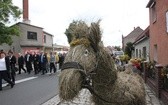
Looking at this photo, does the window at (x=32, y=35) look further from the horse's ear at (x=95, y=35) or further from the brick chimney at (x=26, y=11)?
the horse's ear at (x=95, y=35)

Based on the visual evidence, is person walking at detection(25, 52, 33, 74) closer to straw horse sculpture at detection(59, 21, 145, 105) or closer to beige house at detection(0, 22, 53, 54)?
straw horse sculpture at detection(59, 21, 145, 105)

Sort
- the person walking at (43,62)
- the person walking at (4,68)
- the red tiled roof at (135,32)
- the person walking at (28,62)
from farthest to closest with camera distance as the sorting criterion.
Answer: the red tiled roof at (135,32), the person walking at (28,62), the person walking at (43,62), the person walking at (4,68)

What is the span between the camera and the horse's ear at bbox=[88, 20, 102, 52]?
14.5ft

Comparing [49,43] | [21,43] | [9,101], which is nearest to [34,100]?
[9,101]

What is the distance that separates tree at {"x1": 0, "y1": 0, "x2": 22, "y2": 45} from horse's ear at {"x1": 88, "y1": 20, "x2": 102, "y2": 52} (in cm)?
3225

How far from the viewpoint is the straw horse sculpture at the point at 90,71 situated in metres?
4.09

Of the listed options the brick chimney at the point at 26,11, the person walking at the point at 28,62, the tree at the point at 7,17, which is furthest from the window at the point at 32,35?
the person walking at the point at 28,62

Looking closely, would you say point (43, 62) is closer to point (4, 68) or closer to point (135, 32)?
point (4, 68)

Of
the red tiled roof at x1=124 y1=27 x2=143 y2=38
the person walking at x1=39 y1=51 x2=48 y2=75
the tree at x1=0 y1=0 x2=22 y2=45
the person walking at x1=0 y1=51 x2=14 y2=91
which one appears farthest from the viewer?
the red tiled roof at x1=124 y1=27 x2=143 y2=38

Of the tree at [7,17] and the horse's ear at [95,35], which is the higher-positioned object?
the tree at [7,17]

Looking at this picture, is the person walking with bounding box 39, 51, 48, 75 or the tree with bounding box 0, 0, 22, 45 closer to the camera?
the person walking with bounding box 39, 51, 48, 75

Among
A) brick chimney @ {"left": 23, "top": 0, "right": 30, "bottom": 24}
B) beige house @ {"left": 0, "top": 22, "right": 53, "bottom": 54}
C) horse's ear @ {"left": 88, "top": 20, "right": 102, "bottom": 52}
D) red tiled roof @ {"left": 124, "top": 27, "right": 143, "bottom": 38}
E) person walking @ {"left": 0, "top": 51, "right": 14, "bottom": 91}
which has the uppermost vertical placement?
brick chimney @ {"left": 23, "top": 0, "right": 30, "bottom": 24}

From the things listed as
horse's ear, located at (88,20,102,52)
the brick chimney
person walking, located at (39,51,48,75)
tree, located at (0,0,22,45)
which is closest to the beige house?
the brick chimney

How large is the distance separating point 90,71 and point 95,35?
0.47 metres
